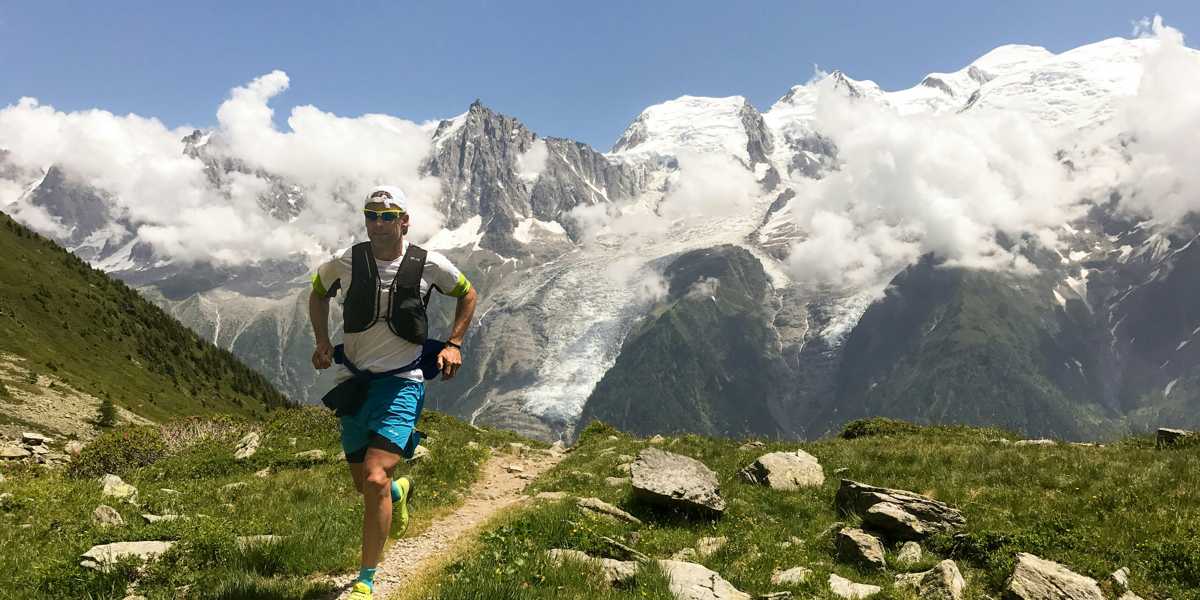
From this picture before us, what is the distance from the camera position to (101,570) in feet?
26.6

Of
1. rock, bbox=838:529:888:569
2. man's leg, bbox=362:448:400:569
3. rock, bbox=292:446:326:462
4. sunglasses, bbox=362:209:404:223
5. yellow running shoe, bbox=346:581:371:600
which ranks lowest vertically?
rock, bbox=838:529:888:569

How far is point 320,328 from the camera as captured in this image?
944cm

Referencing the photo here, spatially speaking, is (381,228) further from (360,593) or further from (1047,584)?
(1047,584)

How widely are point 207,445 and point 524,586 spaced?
20151 millimetres

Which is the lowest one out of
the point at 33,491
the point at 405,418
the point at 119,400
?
the point at 119,400

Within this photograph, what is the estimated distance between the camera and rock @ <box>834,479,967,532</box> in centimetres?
1258

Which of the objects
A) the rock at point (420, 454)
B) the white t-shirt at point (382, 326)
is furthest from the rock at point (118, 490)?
the white t-shirt at point (382, 326)

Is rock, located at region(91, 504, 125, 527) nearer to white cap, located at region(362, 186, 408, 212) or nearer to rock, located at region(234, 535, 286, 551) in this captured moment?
rock, located at region(234, 535, 286, 551)

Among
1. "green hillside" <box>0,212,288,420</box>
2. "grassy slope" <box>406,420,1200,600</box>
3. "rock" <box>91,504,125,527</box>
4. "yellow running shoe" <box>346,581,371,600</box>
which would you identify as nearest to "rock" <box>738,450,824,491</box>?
"grassy slope" <box>406,420,1200,600</box>

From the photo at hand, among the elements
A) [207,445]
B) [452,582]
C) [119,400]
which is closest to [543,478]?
[207,445]

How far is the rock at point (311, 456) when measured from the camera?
2067 centimetres

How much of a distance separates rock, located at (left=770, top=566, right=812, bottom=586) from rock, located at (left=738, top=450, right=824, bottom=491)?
6379mm

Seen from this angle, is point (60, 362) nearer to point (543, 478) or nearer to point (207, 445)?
point (207, 445)

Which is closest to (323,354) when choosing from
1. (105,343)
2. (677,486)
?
(677,486)
